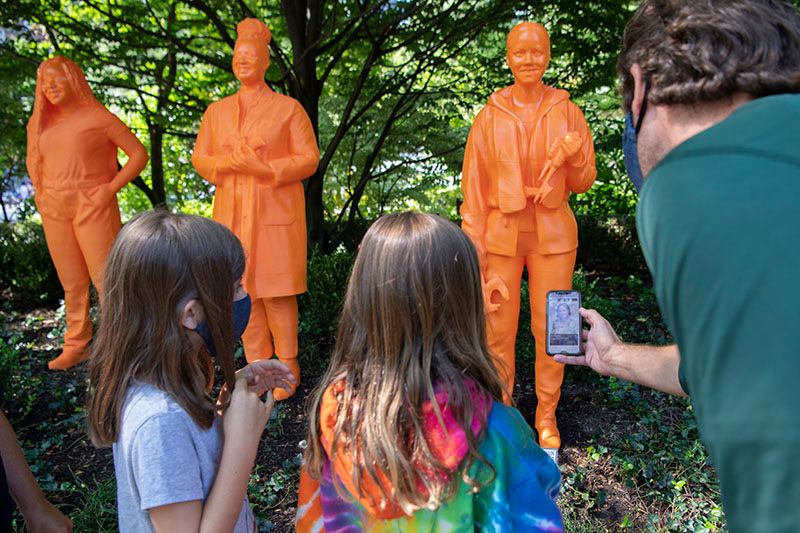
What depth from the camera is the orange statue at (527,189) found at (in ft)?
11.3

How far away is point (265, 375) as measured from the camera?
1.93 m

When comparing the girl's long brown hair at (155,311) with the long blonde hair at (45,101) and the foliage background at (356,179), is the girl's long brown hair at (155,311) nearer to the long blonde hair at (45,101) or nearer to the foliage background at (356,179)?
the foliage background at (356,179)

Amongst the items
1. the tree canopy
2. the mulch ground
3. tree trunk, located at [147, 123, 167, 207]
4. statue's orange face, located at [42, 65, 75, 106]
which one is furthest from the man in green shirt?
tree trunk, located at [147, 123, 167, 207]

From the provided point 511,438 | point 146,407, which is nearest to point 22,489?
point 146,407

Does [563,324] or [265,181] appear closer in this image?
[563,324]

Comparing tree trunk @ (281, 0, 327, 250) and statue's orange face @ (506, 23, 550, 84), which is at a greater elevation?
tree trunk @ (281, 0, 327, 250)

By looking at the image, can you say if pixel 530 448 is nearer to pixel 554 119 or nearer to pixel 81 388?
pixel 554 119

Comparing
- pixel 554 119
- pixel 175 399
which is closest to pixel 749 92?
pixel 175 399

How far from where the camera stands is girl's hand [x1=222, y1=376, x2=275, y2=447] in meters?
1.59

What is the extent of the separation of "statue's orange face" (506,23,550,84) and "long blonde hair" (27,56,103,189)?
3.16 metres

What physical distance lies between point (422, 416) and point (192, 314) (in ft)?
2.14

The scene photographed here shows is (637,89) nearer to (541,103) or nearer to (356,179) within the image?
(541,103)

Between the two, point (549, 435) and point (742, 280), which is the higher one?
point (742, 280)

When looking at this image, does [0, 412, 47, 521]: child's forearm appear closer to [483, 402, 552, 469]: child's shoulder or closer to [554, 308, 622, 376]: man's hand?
[483, 402, 552, 469]: child's shoulder
